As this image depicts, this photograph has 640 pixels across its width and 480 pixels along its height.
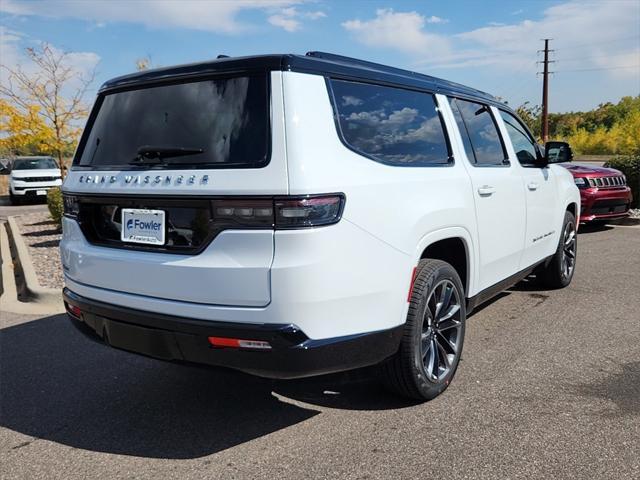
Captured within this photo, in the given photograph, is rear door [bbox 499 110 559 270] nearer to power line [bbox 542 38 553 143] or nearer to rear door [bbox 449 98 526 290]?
rear door [bbox 449 98 526 290]

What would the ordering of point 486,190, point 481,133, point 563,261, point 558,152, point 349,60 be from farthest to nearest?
point 563,261 < point 558,152 < point 481,133 < point 486,190 < point 349,60

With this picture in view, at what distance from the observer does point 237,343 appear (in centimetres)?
261

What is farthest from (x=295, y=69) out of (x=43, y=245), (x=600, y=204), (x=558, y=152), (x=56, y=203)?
(x=56, y=203)

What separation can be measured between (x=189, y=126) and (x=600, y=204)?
8.94 meters

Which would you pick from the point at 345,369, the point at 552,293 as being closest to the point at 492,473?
the point at 345,369

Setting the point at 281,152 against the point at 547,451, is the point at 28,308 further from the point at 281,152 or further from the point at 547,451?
the point at 547,451

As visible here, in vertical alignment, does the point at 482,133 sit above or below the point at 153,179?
above

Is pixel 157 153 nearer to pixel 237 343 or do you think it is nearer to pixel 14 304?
pixel 237 343

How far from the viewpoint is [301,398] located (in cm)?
357

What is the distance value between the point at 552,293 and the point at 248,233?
14.4ft

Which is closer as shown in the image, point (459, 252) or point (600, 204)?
point (459, 252)

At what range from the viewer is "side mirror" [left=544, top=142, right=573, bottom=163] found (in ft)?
17.5

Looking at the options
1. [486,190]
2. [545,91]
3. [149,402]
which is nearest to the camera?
[149,402]

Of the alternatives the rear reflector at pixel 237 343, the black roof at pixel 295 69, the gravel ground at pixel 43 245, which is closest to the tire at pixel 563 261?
the black roof at pixel 295 69
